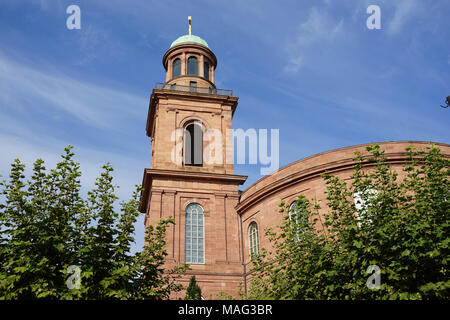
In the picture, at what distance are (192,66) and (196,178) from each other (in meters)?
10.5

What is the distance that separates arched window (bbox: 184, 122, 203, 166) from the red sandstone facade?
400mm

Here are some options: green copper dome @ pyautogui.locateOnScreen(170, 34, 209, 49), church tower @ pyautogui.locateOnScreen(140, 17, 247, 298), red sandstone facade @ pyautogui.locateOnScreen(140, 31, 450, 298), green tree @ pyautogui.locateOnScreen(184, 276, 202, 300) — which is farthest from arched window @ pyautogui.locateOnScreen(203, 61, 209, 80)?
green tree @ pyautogui.locateOnScreen(184, 276, 202, 300)

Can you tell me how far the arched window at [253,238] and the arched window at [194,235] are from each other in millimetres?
2751

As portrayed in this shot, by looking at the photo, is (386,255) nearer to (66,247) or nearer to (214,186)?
(66,247)

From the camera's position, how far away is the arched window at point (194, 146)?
2973 centimetres

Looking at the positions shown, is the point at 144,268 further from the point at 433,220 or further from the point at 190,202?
the point at 190,202

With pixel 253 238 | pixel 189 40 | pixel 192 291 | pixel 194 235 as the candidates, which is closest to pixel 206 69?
pixel 189 40

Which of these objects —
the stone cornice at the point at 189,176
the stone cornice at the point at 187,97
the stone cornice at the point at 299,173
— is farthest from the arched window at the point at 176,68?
the stone cornice at the point at 299,173

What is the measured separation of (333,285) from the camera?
37.1 ft

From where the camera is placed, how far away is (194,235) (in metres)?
26.2

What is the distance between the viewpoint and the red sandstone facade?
2325cm

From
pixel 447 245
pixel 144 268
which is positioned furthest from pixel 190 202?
pixel 447 245

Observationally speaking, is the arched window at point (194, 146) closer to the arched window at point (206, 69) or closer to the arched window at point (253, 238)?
the arched window at point (206, 69)
